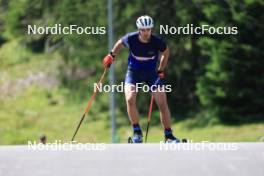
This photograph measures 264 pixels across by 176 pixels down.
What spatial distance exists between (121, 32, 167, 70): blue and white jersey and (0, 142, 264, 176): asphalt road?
2.88m

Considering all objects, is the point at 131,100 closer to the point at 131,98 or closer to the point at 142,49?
the point at 131,98

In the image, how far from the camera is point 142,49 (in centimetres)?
988

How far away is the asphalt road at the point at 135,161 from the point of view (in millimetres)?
6930

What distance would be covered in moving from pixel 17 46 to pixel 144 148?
1231 inches

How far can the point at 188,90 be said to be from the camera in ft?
100

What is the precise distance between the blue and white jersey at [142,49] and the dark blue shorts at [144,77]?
0.17ft

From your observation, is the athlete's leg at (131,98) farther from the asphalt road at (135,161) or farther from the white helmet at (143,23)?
the asphalt road at (135,161)

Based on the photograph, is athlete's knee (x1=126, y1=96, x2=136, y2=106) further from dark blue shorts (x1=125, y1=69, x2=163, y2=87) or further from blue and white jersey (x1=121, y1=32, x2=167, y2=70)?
blue and white jersey (x1=121, y1=32, x2=167, y2=70)

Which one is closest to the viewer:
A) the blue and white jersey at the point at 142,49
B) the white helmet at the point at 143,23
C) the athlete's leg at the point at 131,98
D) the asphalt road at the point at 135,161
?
the asphalt road at the point at 135,161

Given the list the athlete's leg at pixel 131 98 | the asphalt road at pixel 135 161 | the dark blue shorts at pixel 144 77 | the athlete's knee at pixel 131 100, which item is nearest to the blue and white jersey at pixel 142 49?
the dark blue shorts at pixel 144 77

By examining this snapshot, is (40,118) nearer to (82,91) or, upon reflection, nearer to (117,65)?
(82,91)

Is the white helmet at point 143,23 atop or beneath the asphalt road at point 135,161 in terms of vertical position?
atop

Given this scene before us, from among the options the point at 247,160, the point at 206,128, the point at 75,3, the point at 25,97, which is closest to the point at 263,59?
the point at 206,128

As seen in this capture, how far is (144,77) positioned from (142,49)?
0.40m
